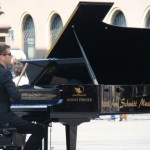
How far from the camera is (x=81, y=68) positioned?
474 inches

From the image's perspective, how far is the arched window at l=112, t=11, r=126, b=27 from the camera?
3703 centimetres

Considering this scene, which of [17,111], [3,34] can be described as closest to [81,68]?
[17,111]

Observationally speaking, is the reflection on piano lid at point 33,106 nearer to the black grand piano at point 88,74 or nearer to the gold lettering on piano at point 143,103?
the black grand piano at point 88,74

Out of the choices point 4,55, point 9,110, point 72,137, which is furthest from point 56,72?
point 9,110

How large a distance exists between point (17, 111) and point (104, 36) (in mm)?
1768

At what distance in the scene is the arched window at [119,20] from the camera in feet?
121

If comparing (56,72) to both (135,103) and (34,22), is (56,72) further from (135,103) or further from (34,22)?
(34,22)

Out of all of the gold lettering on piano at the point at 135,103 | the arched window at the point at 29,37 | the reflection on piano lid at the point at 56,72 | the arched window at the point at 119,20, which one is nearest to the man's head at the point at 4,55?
the reflection on piano lid at the point at 56,72

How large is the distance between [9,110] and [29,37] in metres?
35.7

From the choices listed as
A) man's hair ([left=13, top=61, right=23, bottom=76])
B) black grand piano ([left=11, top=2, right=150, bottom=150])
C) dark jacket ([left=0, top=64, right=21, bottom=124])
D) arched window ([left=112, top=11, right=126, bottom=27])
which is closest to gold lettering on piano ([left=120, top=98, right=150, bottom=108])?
black grand piano ([left=11, top=2, right=150, bottom=150])

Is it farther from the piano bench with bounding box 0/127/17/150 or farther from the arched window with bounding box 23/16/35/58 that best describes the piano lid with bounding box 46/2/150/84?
the arched window with bounding box 23/16/35/58

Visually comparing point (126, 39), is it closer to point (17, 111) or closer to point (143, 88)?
point (143, 88)

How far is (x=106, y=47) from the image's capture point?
1216 centimetres

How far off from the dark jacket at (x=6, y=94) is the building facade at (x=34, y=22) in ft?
88.8
